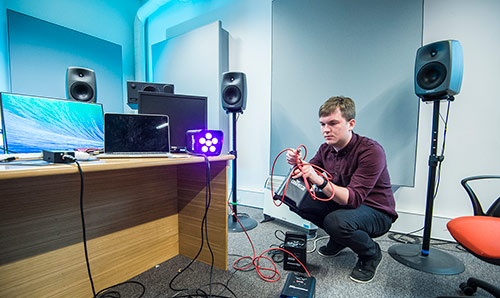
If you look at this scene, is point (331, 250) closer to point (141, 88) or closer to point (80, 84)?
point (141, 88)

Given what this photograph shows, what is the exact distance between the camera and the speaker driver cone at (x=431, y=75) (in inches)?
52.8

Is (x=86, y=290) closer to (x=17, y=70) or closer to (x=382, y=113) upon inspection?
(x=382, y=113)

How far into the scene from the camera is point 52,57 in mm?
2928

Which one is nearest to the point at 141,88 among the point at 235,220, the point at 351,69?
the point at 235,220

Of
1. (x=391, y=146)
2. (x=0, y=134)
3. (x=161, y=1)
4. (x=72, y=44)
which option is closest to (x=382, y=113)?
(x=391, y=146)

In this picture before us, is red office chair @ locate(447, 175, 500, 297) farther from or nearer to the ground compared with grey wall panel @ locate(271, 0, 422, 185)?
nearer to the ground

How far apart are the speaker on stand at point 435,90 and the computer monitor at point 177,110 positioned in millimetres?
1481

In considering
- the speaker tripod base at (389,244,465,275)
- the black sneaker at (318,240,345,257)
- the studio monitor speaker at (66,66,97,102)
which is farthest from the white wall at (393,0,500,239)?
the studio monitor speaker at (66,66,97,102)

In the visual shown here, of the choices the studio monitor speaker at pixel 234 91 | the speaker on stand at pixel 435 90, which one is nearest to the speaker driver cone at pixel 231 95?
the studio monitor speaker at pixel 234 91

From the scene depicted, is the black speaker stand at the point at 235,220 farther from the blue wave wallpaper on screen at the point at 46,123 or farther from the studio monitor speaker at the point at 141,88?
the blue wave wallpaper on screen at the point at 46,123

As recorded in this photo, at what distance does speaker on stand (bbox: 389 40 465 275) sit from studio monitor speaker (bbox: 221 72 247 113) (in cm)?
129

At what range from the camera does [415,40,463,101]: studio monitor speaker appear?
4.29 feet

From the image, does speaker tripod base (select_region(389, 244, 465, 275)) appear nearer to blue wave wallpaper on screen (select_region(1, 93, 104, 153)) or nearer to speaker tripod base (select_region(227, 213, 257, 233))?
speaker tripod base (select_region(227, 213, 257, 233))

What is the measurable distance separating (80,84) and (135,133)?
4.79 ft
